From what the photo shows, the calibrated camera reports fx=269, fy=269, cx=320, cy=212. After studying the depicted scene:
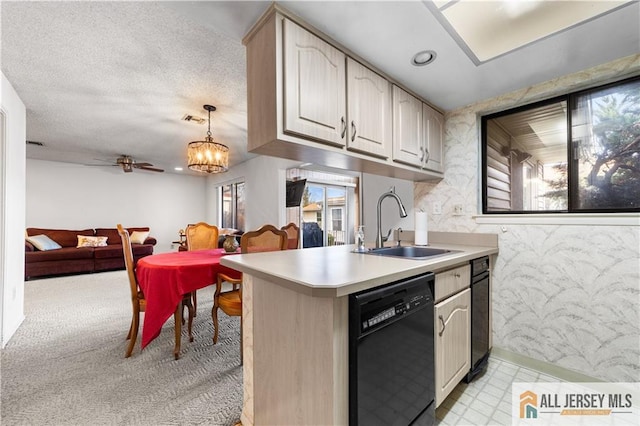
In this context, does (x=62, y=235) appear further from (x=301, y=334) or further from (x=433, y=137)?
(x=433, y=137)

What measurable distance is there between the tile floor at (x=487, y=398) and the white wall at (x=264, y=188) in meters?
3.32

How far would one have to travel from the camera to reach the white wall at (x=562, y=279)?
A: 5.51 ft

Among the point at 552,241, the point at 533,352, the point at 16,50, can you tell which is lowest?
the point at 533,352

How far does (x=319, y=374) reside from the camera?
→ 3.20ft

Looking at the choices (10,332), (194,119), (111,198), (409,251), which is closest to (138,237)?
(111,198)

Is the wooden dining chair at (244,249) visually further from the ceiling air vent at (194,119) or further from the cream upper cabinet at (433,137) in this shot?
the ceiling air vent at (194,119)

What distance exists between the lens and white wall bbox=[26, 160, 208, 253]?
591 cm

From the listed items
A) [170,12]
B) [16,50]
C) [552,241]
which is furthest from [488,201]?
[16,50]

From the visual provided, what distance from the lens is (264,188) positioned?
4.97 m

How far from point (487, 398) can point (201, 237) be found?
332 cm

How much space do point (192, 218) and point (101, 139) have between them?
3717 mm

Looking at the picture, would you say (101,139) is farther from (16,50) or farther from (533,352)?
(533,352)

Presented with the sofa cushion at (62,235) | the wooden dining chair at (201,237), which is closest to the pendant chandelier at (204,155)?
the wooden dining chair at (201,237)

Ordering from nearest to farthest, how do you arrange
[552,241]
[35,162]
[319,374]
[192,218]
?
[319,374]
[552,241]
[35,162]
[192,218]
